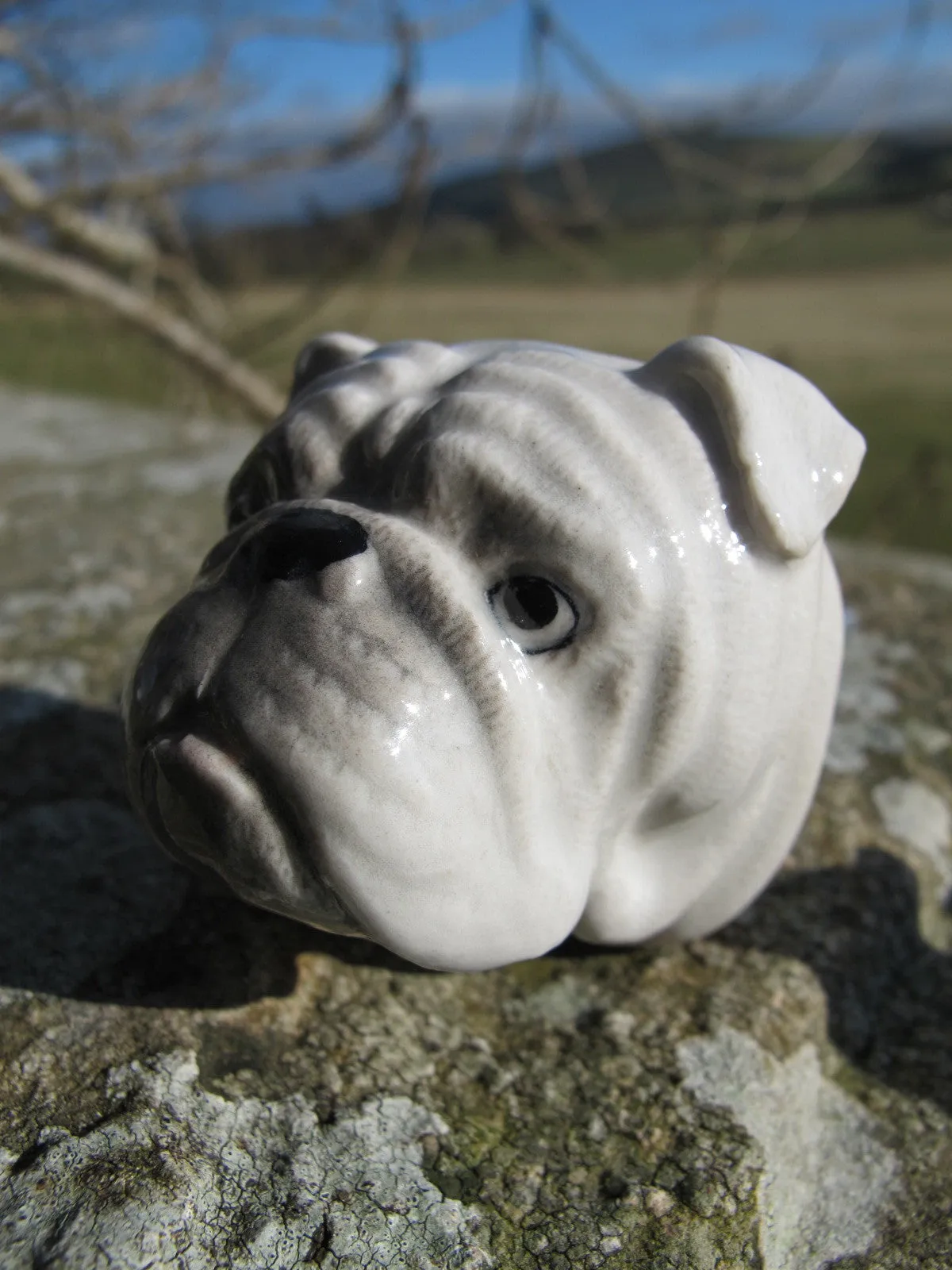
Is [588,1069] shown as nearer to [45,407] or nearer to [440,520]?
[440,520]

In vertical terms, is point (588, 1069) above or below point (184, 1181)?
below

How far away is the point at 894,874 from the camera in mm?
1432

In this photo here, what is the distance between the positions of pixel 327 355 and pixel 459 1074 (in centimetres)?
75

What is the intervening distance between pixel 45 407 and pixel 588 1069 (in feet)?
8.89

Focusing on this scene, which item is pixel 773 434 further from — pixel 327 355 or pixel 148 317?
pixel 148 317

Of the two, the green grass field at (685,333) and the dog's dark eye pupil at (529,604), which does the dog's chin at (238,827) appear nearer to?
the dog's dark eye pupil at (529,604)

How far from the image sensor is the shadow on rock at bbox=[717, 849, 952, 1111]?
3.92 feet

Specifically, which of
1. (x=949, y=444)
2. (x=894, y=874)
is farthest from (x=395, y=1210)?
(x=949, y=444)

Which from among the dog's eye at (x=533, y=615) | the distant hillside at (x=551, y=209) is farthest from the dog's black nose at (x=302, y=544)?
the distant hillside at (x=551, y=209)

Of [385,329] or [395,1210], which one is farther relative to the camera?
[385,329]

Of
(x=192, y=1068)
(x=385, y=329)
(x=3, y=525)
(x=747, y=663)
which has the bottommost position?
(x=385, y=329)

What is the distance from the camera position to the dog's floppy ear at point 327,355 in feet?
3.79

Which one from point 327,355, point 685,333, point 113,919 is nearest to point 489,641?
point 327,355

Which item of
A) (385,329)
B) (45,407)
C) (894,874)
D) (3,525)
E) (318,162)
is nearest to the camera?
(894,874)
